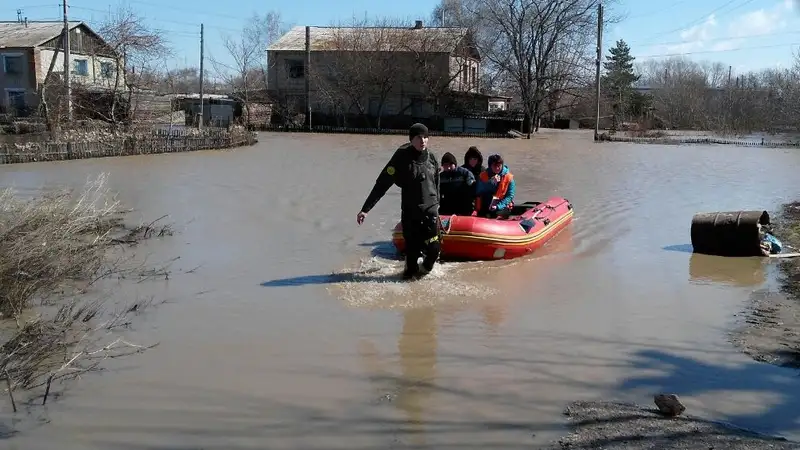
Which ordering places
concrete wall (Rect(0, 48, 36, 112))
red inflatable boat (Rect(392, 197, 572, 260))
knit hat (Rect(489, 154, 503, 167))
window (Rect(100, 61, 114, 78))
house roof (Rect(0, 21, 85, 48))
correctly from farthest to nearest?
house roof (Rect(0, 21, 85, 48)) → concrete wall (Rect(0, 48, 36, 112)) → window (Rect(100, 61, 114, 78)) → knit hat (Rect(489, 154, 503, 167)) → red inflatable boat (Rect(392, 197, 572, 260))

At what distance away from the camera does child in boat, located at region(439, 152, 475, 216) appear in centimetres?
980

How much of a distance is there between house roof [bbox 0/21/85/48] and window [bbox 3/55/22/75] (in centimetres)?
74

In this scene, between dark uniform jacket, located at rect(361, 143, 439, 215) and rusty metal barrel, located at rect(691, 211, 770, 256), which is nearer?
dark uniform jacket, located at rect(361, 143, 439, 215)

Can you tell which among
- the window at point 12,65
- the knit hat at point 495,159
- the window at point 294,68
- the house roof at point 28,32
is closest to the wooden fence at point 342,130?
the window at point 294,68

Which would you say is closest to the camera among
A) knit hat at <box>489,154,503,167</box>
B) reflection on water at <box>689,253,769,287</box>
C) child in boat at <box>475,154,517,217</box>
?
reflection on water at <box>689,253,769,287</box>

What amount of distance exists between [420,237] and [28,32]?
43.6 metres

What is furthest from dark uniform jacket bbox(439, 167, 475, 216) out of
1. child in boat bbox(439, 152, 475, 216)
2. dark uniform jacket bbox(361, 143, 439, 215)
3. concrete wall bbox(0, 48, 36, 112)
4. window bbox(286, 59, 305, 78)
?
window bbox(286, 59, 305, 78)

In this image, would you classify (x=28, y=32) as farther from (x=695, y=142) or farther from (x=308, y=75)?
(x=695, y=142)

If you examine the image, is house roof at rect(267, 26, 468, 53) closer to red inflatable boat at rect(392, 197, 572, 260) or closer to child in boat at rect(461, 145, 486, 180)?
child in boat at rect(461, 145, 486, 180)

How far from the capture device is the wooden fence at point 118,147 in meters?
21.1

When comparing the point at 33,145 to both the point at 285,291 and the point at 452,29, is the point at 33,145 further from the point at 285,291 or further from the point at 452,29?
the point at 452,29

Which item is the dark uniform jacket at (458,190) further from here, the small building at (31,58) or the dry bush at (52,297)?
the small building at (31,58)

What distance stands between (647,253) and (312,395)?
6.71 meters

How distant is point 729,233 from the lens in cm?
975
